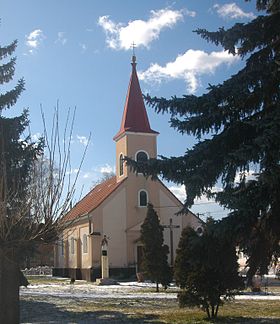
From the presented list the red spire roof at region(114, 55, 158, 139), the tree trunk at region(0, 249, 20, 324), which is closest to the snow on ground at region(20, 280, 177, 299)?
the tree trunk at region(0, 249, 20, 324)

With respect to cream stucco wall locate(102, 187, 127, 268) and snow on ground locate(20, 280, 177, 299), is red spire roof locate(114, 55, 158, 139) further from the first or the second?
snow on ground locate(20, 280, 177, 299)

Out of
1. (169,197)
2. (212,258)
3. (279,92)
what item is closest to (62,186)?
(212,258)

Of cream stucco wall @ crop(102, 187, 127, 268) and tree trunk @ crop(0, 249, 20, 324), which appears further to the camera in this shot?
cream stucco wall @ crop(102, 187, 127, 268)

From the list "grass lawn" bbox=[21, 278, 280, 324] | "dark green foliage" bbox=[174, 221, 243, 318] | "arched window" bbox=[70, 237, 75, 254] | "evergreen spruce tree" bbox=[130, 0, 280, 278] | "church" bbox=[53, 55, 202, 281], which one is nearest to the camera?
"evergreen spruce tree" bbox=[130, 0, 280, 278]

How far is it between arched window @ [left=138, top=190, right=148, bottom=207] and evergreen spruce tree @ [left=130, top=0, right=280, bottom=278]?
30107 mm

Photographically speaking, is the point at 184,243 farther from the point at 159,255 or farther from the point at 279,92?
the point at 159,255

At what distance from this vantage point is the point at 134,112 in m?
42.8

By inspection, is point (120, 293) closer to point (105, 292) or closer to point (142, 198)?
point (105, 292)

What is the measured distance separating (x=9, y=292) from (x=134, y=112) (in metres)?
32.4

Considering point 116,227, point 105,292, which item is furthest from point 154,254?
point 116,227

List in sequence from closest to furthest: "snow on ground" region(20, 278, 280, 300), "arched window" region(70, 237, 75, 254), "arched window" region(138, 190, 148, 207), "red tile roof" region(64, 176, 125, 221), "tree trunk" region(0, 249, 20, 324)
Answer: "tree trunk" region(0, 249, 20, 324) < "snow on ground" region(20, 278, 280, 300) < "red tile roof" region(64, 176, 125, 221) < "arched window" region(138, 190, 148, 207) < "arched window" region(70, 237, 75, 254)

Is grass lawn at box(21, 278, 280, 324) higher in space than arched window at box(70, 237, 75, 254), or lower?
lower

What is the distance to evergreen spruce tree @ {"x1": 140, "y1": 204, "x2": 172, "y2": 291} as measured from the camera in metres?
27.4

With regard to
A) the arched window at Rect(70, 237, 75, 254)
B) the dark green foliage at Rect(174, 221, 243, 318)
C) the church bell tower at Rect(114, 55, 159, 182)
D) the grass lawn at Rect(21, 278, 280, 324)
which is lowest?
the grass lawn at Rect(21, 278, 280, 324)
